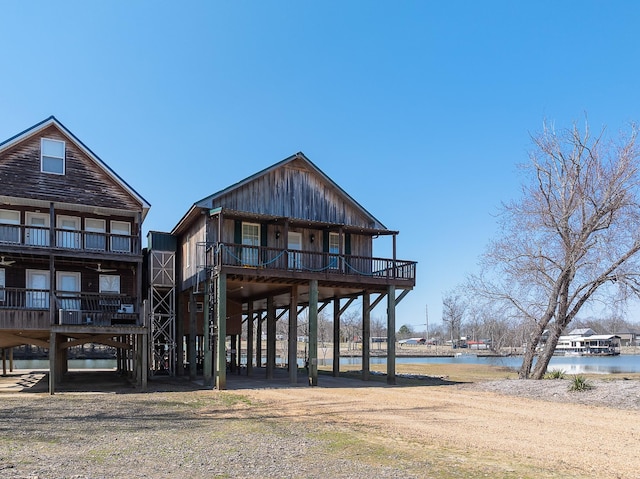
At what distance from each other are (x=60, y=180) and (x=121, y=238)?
146 inches

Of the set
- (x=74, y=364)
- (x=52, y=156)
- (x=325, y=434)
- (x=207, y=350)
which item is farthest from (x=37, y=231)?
(x=74, y=364)

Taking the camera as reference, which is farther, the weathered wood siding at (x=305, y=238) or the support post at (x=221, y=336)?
the weathered wood siding at (x=305, y=238)

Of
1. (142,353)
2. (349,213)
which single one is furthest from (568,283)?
(142,353)

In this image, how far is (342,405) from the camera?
1791 centimetres

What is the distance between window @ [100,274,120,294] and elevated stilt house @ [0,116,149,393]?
2.6 inches

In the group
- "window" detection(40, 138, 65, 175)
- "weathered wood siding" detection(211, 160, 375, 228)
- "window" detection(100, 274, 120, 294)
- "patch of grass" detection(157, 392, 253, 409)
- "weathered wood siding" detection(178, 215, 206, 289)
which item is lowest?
"patch of grass" detection(157, 392, 253, 409)

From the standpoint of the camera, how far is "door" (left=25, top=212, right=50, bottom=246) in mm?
25141

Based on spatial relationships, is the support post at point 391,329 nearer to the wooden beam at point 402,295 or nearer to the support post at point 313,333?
the wooden beam at point 402,295

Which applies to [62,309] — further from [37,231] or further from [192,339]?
[192,339]

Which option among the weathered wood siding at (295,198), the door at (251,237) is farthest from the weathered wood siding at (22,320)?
the door at (251,237)

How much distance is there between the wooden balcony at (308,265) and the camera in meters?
23.6

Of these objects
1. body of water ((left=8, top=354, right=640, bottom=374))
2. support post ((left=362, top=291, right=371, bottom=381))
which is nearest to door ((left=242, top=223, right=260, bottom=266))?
support post ((left=362, top=291, right=371, bottom=381))

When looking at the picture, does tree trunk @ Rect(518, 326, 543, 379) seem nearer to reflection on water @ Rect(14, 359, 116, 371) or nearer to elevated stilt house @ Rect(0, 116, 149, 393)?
elevated stilt house @ Rect(0, 116, 149, 393)

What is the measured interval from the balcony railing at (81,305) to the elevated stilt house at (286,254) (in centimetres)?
330
